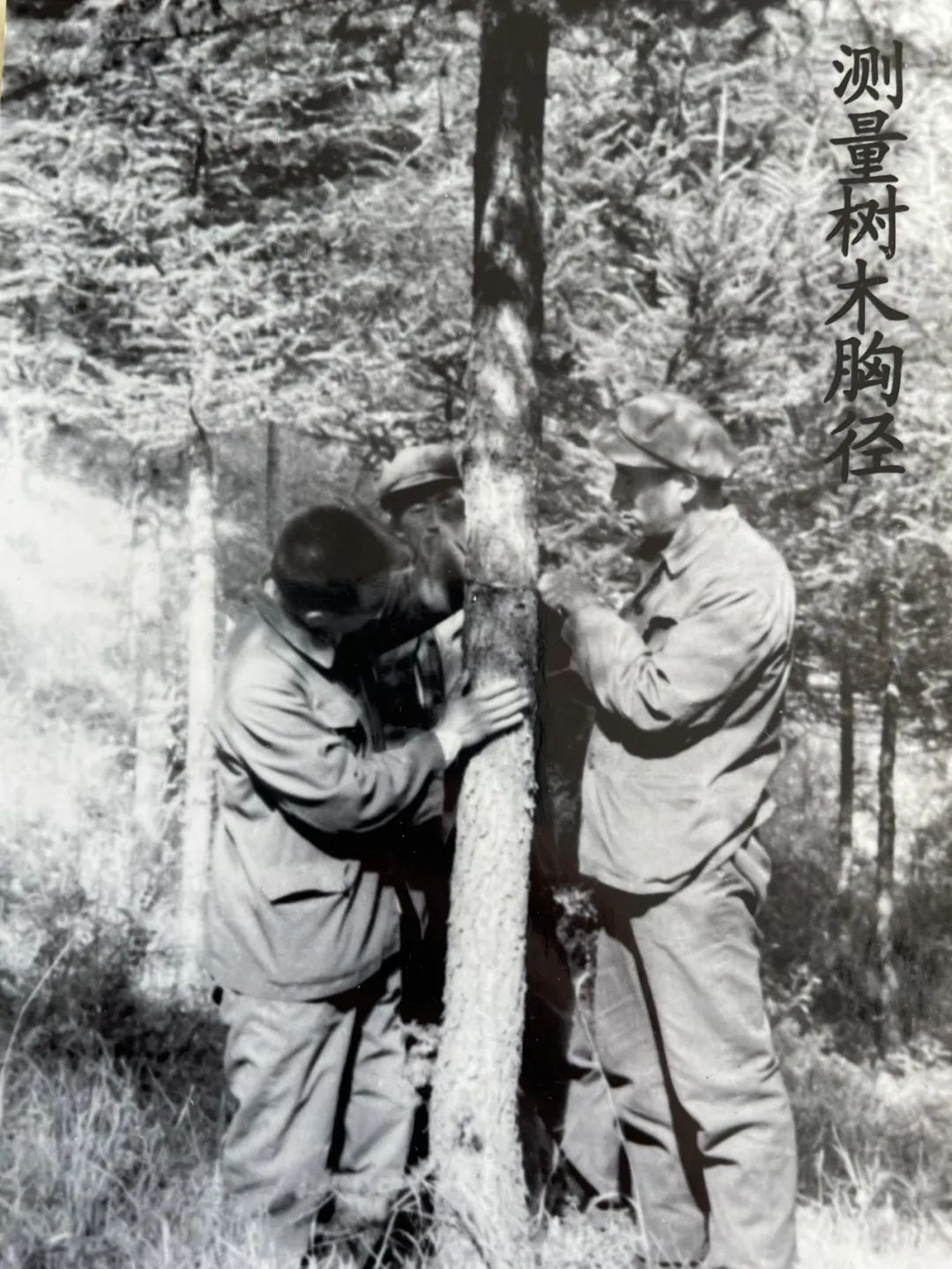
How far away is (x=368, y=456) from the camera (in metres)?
3.14

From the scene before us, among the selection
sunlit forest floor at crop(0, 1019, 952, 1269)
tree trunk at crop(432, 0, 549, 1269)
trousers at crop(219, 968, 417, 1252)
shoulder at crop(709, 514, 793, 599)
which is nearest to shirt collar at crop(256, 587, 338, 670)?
tree trunk at crop(432, 0, 549, 1269)

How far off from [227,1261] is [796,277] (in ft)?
8.94

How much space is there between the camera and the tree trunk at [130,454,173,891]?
3051 mm

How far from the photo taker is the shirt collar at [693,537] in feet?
8.80

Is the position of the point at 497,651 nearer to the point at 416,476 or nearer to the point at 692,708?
the point at 692,708

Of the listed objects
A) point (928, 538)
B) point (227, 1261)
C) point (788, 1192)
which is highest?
point (928, 538)

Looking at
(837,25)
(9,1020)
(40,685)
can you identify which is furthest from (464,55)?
(9,1020)

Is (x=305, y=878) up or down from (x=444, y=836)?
down

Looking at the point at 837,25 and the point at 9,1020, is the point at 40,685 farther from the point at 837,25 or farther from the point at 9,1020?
the point at 837,25

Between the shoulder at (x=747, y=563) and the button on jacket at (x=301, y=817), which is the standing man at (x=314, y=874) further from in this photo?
the shoulder at (x=747, y=563)

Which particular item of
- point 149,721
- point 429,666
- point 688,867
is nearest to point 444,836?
point 429,666

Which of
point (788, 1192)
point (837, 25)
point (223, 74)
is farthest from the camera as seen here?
point (223, 74)

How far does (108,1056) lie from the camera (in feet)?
10.1

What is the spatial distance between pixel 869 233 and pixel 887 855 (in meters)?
1.54
